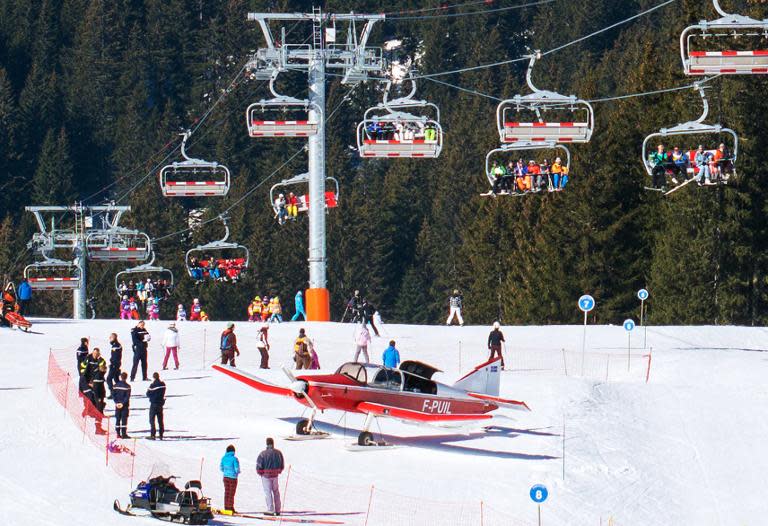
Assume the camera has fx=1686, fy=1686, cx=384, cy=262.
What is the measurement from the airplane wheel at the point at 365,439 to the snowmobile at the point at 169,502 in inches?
267

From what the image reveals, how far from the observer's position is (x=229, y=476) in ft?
91.8

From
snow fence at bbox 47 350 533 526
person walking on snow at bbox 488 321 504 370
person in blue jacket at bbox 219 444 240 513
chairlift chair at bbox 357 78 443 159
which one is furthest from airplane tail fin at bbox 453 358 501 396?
chairlift chair at bbox 357 78 443 159

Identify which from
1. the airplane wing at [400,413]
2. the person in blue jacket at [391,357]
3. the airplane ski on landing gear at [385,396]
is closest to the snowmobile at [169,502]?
the airplane ski on landing gear at [385,396]

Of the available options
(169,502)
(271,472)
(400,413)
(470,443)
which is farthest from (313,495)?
(470,443)

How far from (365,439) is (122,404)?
16.2ft

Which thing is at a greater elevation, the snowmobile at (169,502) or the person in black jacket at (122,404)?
the person in black jacket at (122,404)

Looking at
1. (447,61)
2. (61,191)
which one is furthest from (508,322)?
(447,61)

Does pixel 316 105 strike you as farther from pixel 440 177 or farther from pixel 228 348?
pixel 440 177

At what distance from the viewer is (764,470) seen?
112 ft

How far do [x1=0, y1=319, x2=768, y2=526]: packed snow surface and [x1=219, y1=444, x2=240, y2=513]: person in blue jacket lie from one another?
1.05ft

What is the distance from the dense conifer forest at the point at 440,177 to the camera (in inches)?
3110

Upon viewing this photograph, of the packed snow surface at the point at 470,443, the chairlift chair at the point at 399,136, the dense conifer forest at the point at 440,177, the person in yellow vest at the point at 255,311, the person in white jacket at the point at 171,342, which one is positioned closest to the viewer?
the packed snow surface at the point at 470,443

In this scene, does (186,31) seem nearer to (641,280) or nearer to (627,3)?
(627,3)

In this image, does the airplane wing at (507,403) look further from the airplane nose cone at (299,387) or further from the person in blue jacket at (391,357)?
the person in blue jacket at (391,357)
